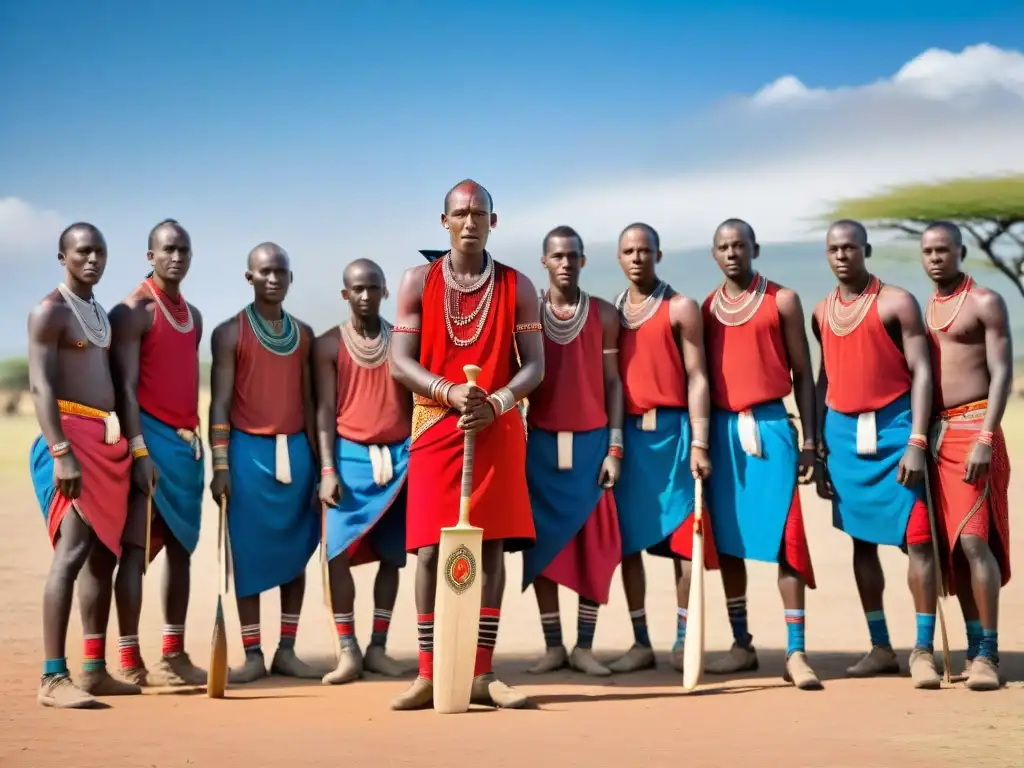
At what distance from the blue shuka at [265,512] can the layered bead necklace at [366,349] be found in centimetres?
57

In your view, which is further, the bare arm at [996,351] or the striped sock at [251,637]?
the striped sock at [251,637]

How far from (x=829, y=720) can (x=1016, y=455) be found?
2467 centimetres

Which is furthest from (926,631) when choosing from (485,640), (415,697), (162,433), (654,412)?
(162,433)

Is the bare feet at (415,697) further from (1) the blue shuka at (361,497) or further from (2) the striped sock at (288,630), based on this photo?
(2) the striped sock at (288,630)

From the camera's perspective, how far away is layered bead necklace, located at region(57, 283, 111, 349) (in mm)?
6992

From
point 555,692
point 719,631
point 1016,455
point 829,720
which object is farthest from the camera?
point 1016,455

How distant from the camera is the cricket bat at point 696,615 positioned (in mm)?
7027

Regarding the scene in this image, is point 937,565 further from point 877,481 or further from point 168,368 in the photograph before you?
point 168,368

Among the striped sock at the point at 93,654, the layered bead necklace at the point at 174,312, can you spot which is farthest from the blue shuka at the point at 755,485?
the striped sock at the point at 93,654

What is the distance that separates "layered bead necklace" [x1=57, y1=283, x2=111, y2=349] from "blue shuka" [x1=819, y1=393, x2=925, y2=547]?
4.03 m

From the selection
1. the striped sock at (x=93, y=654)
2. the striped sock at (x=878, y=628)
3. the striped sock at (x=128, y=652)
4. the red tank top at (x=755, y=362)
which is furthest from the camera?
the striped sock at (x=878, y=628)

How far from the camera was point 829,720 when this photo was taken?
620cm

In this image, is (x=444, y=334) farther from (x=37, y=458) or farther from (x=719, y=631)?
(x=719, y=631)

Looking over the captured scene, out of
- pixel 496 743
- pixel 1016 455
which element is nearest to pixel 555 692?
pixel 496 743
